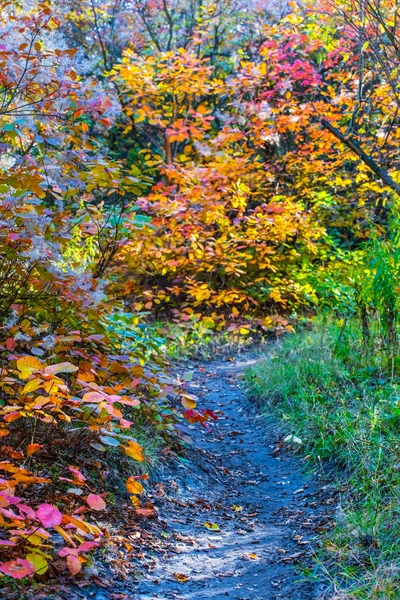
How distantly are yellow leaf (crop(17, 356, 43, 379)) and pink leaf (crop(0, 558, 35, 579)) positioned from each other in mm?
612

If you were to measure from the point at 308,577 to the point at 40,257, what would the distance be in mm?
1756

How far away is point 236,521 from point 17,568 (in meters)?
1.58

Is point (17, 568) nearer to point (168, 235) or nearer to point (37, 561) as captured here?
point (37, 561)

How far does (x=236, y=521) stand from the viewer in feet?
9.99

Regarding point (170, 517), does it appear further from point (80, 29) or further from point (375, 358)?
point (80, 29)

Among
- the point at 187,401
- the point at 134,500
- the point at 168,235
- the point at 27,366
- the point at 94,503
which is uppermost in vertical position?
A: the point at 168,235

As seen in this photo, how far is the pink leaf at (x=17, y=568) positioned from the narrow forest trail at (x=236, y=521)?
0.66 meters

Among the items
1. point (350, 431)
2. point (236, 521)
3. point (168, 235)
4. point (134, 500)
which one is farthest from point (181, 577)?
point (168, 235)

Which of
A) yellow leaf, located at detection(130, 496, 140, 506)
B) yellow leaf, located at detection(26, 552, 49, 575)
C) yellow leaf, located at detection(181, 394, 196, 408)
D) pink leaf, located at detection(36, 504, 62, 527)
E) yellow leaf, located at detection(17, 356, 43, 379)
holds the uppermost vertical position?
yellow leaf, located at detection(17, 356, 43, 379)

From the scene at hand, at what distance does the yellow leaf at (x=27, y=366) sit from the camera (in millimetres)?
2064

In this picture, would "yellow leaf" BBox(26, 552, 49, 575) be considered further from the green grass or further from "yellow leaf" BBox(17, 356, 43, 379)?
the green grass

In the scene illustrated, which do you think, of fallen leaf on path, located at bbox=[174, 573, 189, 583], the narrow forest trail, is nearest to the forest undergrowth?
the narrow forest trail

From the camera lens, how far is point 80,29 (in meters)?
9.30

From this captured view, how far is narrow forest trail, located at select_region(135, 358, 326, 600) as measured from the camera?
2.38m
